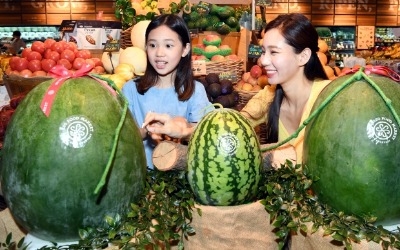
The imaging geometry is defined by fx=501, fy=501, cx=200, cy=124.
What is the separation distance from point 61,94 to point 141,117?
1277mm

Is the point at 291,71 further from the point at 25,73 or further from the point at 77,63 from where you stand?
the point at 25,73

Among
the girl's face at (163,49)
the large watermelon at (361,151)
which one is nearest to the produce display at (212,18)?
the girl's face at (163,49)

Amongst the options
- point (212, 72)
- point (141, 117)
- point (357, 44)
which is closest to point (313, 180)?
point (141, 117)

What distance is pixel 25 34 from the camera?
10977 mm

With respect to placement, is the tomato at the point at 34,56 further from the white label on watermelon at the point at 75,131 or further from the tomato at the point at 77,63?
the white label on watermelon at the point at 75,131

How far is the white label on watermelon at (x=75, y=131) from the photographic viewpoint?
142 centimetres

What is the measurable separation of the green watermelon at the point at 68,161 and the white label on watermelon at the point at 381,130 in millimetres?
707

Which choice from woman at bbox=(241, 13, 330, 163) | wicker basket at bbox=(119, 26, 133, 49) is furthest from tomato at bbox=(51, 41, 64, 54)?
woman at bbox=(241, 13, 330, 163)

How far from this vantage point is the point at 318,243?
59.7 inches

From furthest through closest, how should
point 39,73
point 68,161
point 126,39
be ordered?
point 126,39 → point 39,73 → point 68,161

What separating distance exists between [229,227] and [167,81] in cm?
134

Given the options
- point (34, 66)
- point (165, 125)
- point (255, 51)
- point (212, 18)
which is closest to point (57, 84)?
point (165, 125)

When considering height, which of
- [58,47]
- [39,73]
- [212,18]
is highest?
[212,18]

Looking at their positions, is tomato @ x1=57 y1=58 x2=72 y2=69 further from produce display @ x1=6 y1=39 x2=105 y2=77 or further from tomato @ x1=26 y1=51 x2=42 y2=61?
tomato @ x1=26 y1=51 x2=42 y2=61
